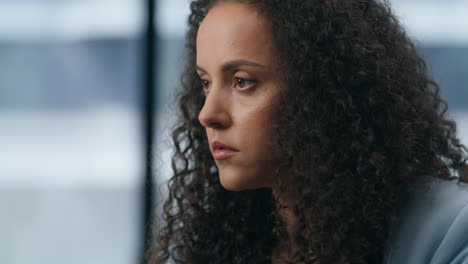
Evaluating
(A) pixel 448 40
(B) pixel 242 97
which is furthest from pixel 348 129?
(A) pixel 448 40

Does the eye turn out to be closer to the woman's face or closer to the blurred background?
the woman's face

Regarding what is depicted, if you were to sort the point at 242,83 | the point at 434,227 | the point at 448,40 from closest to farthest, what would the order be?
the point at 434,227 → the point at 242,83 → the point at 448,40

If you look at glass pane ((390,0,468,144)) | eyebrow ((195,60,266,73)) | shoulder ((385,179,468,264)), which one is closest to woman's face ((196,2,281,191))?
eyebrow ((195,60,266,73))

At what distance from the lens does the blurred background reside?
8.38 ft

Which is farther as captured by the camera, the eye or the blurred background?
the blurred background

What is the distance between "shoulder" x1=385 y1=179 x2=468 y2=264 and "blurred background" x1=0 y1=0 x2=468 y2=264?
1580 millimetres

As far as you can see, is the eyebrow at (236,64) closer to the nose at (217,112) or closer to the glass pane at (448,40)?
the nose at (217,112)

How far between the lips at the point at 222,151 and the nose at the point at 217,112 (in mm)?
34

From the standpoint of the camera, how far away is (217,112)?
43.9 inches

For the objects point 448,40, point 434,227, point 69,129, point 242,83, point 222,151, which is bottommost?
point 434,227

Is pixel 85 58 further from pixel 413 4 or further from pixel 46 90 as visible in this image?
pixel 413 4

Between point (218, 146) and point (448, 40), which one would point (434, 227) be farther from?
point (448, 40)

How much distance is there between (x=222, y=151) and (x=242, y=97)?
0.34 ft

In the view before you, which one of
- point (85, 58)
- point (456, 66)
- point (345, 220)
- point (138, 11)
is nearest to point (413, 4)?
point (456, 66)
